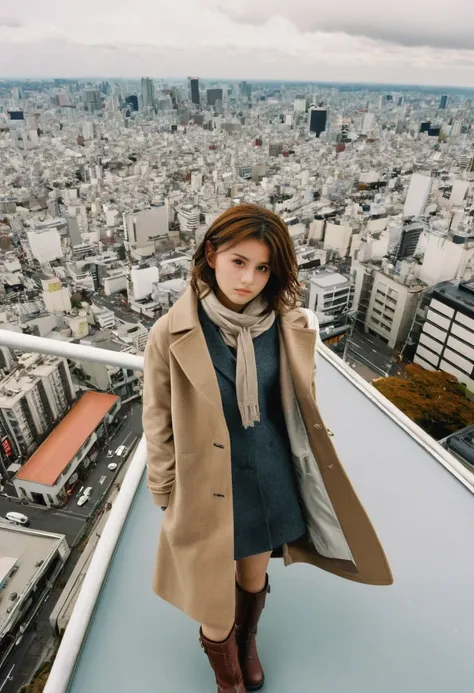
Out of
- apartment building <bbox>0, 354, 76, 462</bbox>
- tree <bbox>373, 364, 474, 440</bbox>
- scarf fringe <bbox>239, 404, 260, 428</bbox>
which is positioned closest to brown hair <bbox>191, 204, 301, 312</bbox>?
scarf fringe <bbox>239, 404, 260, 428</bbox>

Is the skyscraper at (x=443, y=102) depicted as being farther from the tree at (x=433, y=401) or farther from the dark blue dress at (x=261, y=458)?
the dark blue dress at (x=261, y=458)

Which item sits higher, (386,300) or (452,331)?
(452,331)

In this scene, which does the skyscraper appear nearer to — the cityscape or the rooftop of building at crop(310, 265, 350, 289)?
the cityscape

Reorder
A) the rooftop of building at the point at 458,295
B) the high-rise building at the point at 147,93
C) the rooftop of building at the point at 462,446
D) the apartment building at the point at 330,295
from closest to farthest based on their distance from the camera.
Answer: the rooftop of building at the point at 462,446, the rooftop of building at the point at 458,295, the apartment building at the point at 330,295, the high-rise building at the point at 147,93

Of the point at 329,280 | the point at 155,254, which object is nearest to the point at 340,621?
the point at 329,280

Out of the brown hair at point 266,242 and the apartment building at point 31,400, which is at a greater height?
the brown hair at point 266,242

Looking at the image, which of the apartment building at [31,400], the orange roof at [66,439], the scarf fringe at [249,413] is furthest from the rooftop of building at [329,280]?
the scarf fringe at [249,413]

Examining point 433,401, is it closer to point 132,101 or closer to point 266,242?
point 266,242

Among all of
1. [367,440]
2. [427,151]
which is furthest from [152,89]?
[367,440]
